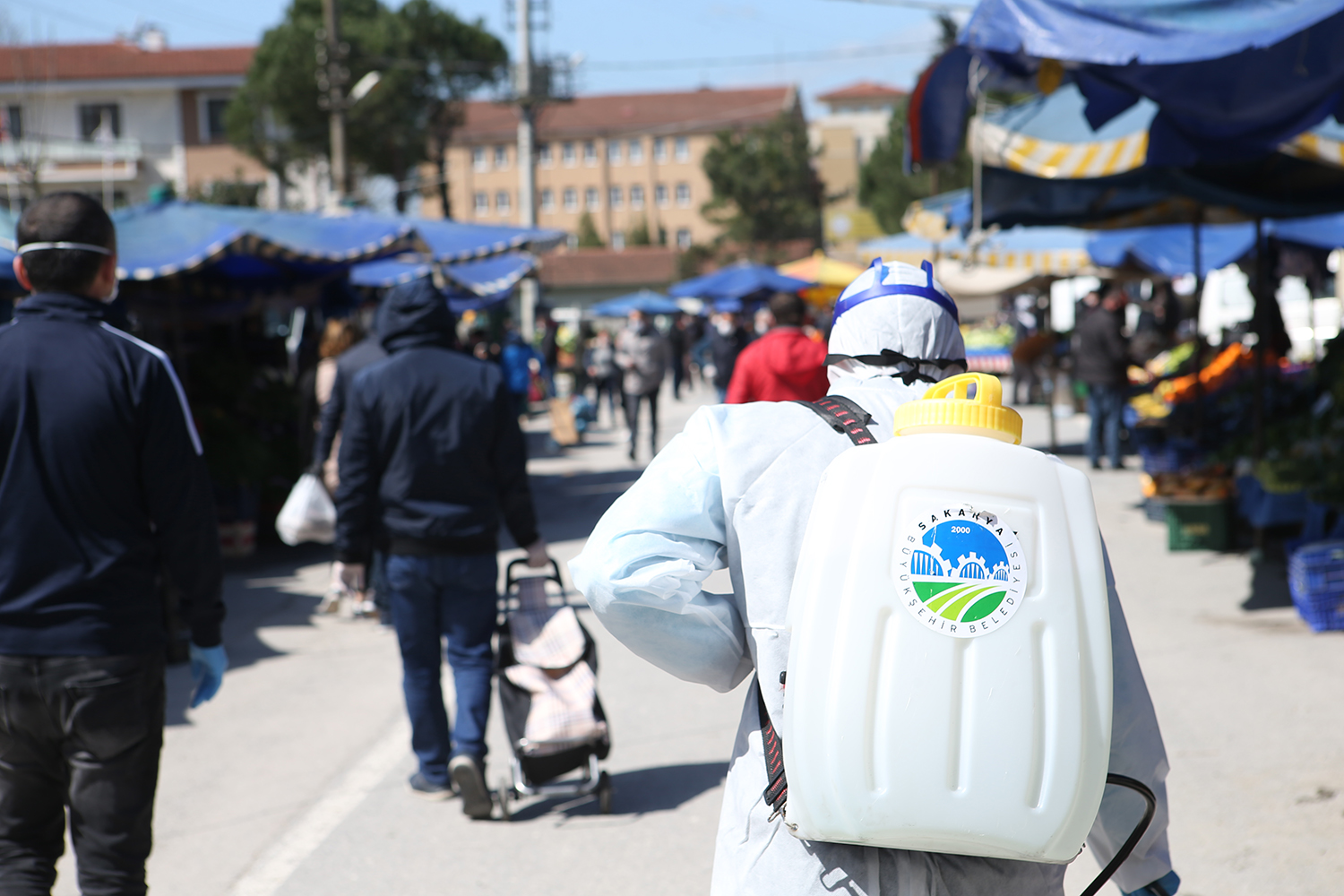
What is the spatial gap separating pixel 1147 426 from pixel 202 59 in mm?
55721

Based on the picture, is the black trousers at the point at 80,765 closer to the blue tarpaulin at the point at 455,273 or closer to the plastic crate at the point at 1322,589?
the plastic crate at the point at 1322,589

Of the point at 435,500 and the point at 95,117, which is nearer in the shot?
the point at 435,500

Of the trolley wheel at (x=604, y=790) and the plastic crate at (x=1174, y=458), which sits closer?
the trolley wheel at (x=604, y=790)

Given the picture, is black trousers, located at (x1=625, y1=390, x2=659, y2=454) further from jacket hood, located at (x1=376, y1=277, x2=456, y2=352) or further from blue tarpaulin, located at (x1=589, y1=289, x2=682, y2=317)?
blue tarpaulin, located at (x1=589, y1=289, x2=682, y2=317)

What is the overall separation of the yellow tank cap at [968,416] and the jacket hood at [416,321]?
3.17m

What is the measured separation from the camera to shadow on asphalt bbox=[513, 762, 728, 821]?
15.5 feet

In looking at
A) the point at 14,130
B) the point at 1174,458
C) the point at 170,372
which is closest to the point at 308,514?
the point at 170,372

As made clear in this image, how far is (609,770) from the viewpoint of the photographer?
516cm

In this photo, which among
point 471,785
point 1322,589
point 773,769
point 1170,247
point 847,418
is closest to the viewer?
point 773,769

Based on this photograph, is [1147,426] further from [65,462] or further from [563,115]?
[563,115]

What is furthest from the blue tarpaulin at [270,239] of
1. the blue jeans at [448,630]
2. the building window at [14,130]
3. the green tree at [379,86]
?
the green tree at [379,86]

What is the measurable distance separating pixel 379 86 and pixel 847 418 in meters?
45.3

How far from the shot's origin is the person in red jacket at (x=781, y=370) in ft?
25.5

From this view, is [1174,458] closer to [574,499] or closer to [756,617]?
[574,499]
